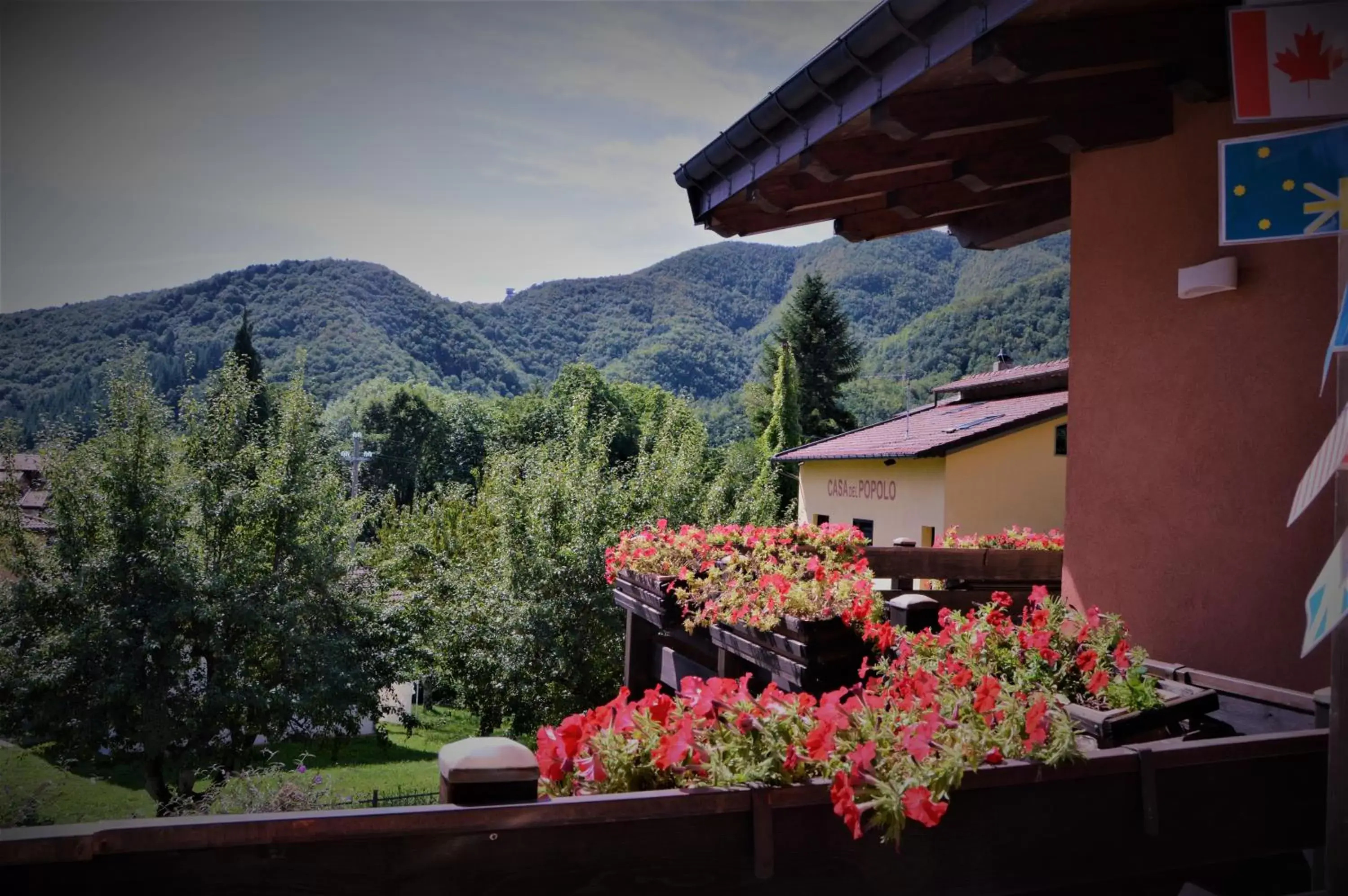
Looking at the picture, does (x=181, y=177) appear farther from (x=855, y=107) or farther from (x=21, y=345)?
(x=855, y=107)

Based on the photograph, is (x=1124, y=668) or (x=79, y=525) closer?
(x=1124, y=668)

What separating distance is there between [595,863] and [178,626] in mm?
13277

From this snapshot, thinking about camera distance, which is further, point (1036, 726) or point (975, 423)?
point (975, 423)

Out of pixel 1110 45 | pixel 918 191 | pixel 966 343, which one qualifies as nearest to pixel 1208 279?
pixel 1110 45

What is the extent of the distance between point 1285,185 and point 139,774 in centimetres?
2069

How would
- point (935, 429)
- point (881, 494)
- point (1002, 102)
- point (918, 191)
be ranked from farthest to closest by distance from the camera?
point (881, 494)
point (935, 429)
point (918, 191)
point (1002, 102)

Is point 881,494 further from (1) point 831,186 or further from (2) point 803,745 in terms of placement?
(2) point 803,745

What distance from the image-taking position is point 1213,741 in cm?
213

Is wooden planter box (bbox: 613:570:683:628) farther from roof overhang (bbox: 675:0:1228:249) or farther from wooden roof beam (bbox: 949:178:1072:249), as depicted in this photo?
wooden roof beam (bbox: 949:178:1072:249)

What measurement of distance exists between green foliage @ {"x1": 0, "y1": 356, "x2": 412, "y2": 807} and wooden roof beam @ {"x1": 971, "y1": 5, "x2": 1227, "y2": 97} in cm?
1279

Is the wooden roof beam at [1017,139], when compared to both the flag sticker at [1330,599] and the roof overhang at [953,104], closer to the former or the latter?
the roof overhang at [953,104]

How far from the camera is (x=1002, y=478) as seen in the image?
45.9 feet

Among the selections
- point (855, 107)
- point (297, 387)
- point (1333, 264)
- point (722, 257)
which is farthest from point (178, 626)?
point (722, 257)

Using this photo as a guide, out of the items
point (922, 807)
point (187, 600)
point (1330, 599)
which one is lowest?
point (187, 600)
